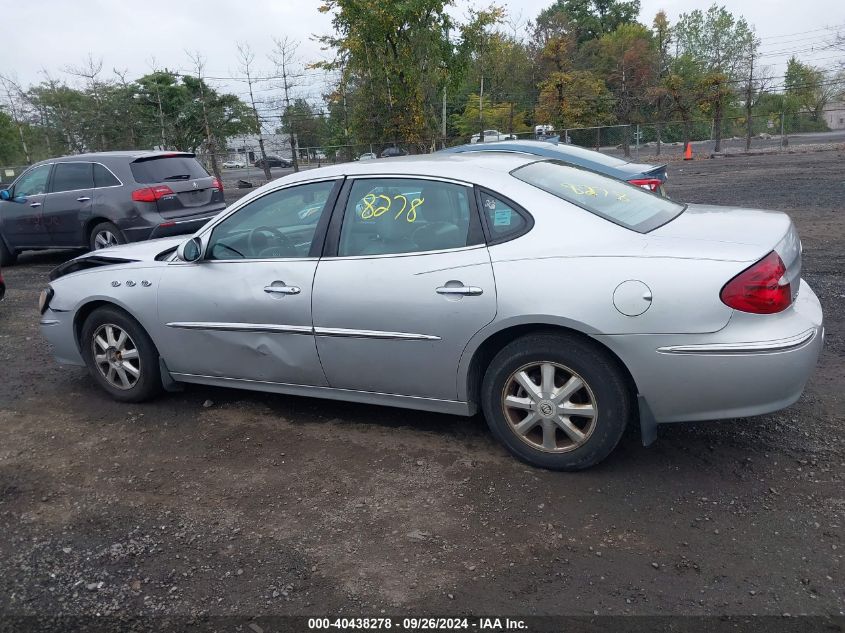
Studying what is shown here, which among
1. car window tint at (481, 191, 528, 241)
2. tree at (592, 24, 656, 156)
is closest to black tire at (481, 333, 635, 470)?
car window tint at (481, 191, 528, 241)

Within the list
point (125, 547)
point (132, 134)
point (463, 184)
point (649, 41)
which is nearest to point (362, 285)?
point (463, 184)

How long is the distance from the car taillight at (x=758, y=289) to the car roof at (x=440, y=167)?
1376mm

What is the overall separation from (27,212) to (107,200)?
1.71 m

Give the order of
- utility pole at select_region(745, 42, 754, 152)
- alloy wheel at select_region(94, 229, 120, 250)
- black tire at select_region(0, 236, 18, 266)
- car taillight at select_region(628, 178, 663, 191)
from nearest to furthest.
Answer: car taillight at select_region(628, 178, 663, 191) → alloy wheel at select_region(94, 229, 120, 250) → black tire at select_region(0, 236, 18, 266) → utility pole at select_region(745, 42, 754, 152)

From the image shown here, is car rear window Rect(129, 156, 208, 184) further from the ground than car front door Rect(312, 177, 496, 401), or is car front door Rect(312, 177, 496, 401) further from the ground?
car rear window Rect(129, 156, 208, 184)

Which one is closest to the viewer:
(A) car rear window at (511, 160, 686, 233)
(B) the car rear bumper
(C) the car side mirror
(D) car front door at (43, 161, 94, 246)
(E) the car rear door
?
(B) the car rear bumper

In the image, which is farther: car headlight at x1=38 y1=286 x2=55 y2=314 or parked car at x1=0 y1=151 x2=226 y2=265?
parked car at x1=0 y1=151 x2=226 y2=265

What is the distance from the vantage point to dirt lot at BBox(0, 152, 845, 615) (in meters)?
2.89

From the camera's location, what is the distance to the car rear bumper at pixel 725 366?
10.7 feet

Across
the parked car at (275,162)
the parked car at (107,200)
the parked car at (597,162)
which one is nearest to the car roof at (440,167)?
the parked car at (597,162)

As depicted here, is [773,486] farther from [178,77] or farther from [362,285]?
[178,77]

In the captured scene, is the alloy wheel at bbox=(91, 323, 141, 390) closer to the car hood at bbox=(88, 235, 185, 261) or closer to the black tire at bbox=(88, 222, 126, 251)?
Result: the car hood at bbox=(88, 235, 185, 261)

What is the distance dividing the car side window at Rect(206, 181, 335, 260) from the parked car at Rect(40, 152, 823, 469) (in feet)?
0.03

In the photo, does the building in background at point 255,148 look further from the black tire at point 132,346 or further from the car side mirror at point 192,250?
the car side mirror at point 192,250
